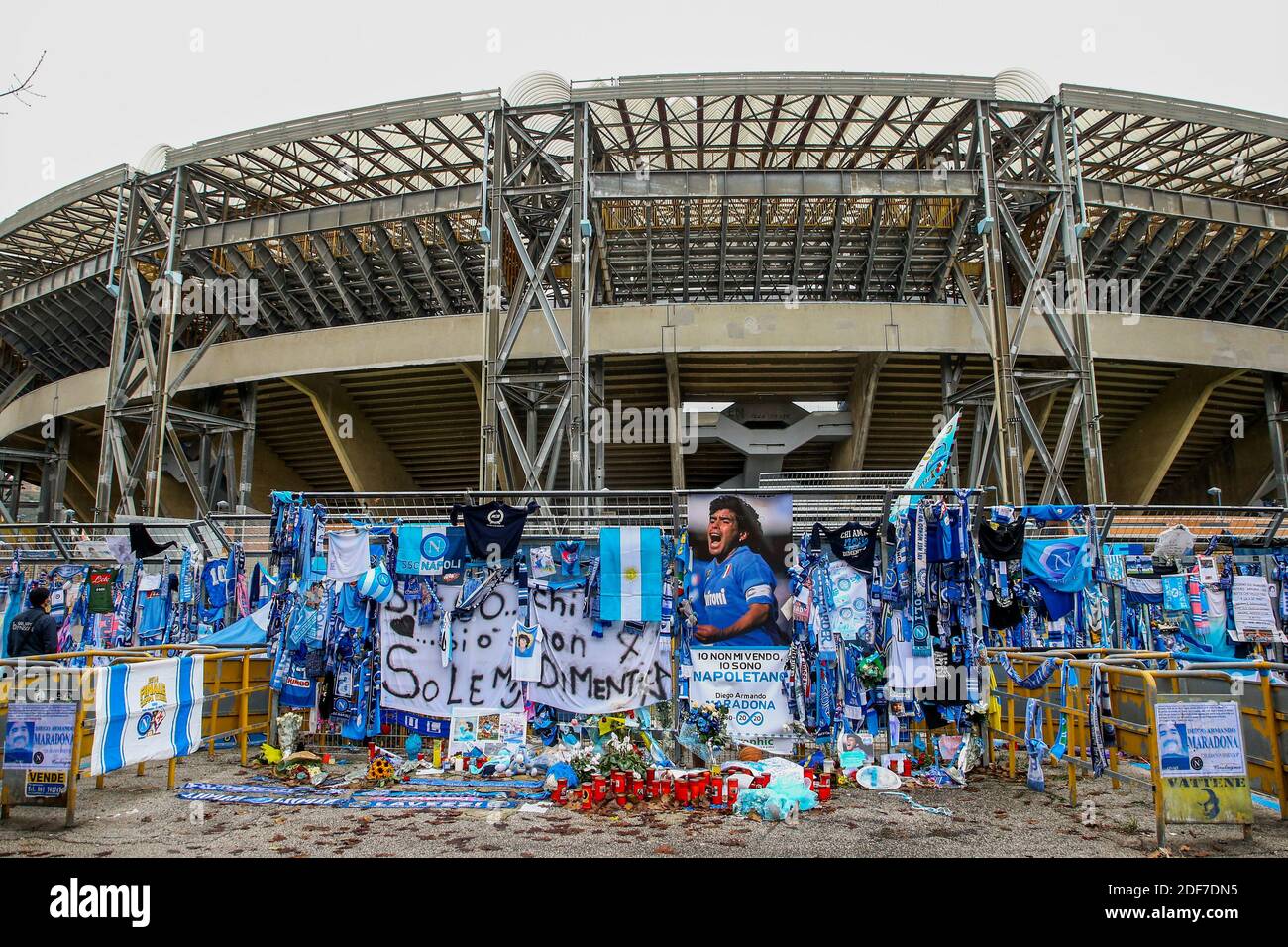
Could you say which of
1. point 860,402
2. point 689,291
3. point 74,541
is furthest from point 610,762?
point 689,291

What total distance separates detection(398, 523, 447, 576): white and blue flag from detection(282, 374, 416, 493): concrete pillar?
40.0 feet

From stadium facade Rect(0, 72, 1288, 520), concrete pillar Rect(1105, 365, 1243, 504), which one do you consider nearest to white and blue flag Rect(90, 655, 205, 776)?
stadium facade Rect(0, 72, 1288, 520)

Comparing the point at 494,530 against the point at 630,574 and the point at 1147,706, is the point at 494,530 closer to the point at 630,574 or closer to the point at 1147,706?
the point at 630,574

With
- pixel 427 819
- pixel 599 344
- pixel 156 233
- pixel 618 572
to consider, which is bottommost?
pixel 427 819

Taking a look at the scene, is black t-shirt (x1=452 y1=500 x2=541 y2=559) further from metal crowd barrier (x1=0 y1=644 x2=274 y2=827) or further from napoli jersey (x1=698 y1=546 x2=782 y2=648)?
metal crowd barrier (x1=0 y1=644 x2=274 y2=827)

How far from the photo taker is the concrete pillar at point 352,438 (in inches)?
818

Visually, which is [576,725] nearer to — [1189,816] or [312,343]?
[1189,816]

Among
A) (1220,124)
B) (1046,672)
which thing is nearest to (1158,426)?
(1220,124)

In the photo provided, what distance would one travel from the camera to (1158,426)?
70.1ft

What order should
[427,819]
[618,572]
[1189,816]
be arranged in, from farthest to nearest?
[618,572]
[427,819]
[1189,816]

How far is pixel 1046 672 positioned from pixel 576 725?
4.85 metres

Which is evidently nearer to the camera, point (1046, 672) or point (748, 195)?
point (1046, 672)

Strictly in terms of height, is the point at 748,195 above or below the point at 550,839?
above
